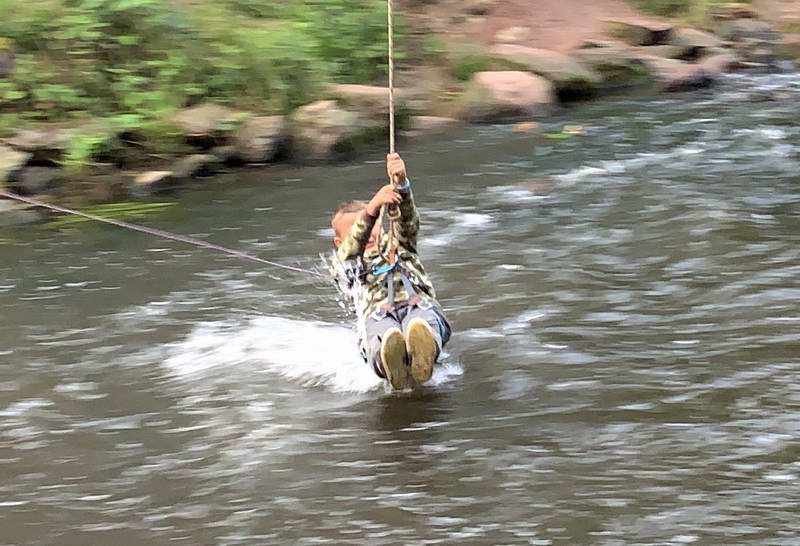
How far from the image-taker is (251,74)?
36.7 ft

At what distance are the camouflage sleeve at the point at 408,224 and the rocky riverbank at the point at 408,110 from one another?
4771mm

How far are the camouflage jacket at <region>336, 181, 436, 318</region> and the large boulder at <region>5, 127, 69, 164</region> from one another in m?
5.44

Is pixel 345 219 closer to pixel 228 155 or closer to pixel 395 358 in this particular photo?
pixel 395 358

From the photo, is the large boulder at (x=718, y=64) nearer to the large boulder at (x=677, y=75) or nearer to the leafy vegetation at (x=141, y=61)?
the large boulder at (x=677, y=75)

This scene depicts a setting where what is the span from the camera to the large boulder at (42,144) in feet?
31.9

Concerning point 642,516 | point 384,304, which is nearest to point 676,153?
point 384,304

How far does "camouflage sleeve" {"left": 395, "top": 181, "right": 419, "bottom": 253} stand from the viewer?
15.7 feet

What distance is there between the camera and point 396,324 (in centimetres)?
488

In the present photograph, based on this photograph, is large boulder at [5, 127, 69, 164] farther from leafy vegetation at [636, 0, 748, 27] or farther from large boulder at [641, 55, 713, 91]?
leafy vegetation at [636, 0, 748, 27]

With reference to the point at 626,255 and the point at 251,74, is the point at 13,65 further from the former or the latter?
the point at 626,255

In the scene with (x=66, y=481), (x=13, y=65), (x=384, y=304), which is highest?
(x=13, y=65)

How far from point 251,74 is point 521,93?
116 inches

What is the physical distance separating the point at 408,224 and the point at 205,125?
18.7 ft

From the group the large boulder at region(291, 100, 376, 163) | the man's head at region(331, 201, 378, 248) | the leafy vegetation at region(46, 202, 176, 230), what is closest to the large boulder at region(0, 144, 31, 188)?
the leafy vegetation at region(46, 202, 176, 230)
